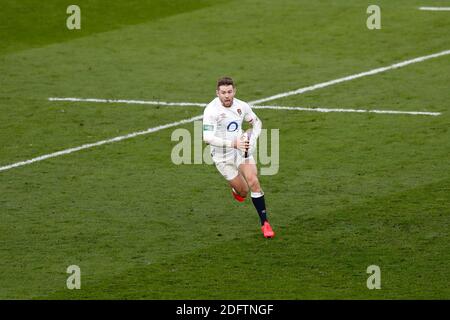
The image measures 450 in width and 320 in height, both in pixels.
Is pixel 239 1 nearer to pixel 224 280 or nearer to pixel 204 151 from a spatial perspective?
pixel 204 151

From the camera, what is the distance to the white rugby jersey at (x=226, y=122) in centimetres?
1543

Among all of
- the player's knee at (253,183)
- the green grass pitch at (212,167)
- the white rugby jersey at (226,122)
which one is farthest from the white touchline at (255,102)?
the player's knee at (253,183)

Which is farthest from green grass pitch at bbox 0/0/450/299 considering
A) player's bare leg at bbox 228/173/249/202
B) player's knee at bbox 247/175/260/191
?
player's knee at bbox 247/175/260/191

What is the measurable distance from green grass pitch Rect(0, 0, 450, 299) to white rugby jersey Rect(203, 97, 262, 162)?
1.01 m

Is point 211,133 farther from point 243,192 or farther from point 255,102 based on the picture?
point 255,102

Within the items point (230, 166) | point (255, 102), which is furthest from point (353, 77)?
point (230, 166)

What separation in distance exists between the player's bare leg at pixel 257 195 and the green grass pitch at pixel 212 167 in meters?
0.19

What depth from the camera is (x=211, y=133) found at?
15336mm

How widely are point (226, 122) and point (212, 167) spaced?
2930 millimetres

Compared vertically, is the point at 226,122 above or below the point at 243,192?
above

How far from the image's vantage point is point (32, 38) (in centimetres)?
2578

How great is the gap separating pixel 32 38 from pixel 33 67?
6.25ft

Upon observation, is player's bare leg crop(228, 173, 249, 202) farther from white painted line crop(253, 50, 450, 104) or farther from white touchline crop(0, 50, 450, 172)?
white painted line crop(253, 50, 450, 104)

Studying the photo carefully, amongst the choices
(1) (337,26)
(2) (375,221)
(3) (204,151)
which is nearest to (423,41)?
(1) (337,26)
